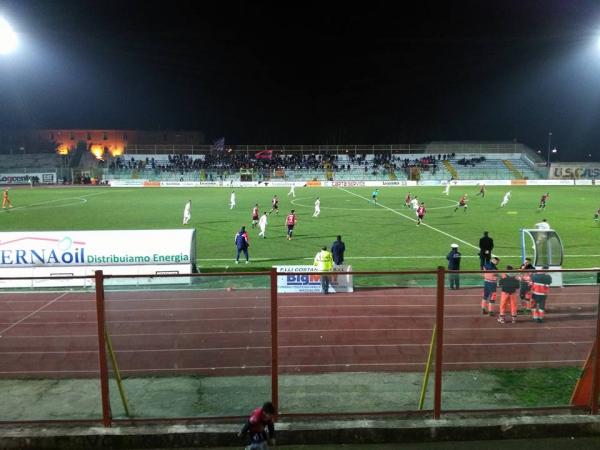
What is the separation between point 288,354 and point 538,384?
4001 millimetres

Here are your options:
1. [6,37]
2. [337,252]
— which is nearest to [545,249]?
[337,252]

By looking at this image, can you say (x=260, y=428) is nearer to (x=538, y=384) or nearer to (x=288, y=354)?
(x=288, y=354)

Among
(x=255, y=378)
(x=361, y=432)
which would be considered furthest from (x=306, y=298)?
(x=361, y=432)

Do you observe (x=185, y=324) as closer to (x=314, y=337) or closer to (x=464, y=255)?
(x=314, y=337)

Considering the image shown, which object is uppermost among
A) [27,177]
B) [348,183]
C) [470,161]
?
[470,161]

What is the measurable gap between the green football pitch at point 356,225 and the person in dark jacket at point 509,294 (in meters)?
7.23

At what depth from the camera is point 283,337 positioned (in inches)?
358

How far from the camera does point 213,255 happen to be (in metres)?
19.4

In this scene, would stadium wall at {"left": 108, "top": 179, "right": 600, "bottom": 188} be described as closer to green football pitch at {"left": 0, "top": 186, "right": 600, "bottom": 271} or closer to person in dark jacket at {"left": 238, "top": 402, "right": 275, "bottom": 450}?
green football pitch at {"left": 0, "top": 186, "right": 600, "bottom": 271}

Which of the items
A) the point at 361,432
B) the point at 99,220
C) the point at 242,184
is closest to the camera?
the point at 361,432

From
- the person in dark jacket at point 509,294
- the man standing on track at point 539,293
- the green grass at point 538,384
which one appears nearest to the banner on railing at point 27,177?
the person in dark jacket at point 509,294

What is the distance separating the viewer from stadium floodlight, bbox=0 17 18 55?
29075 mm

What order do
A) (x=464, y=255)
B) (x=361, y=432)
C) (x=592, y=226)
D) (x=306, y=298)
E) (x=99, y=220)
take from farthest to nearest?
(x=99, y=220) < (x=592, y=226) < (x=464, y=255) < (x=306, y=298) < (x=361, y=432)

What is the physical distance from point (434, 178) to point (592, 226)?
1838 inches
